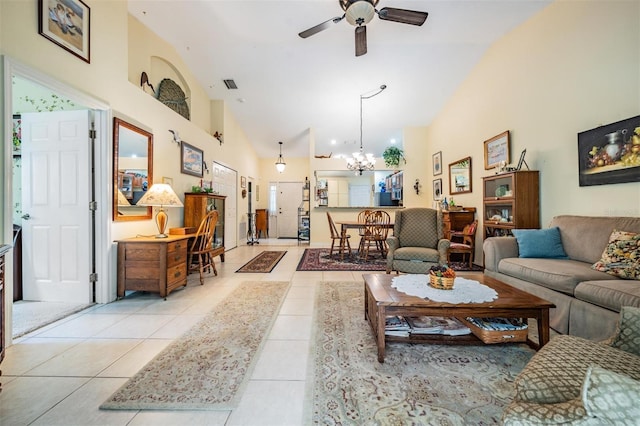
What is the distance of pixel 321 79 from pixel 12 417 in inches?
218

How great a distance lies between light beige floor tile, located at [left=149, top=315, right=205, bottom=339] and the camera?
204cm

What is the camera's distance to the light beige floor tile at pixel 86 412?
1.20 meters

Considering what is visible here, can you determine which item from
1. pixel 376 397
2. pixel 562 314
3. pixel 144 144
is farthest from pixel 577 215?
pixel 144 144

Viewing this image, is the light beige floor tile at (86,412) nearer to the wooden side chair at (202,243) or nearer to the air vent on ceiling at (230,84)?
the wooden side chair at (202,243)

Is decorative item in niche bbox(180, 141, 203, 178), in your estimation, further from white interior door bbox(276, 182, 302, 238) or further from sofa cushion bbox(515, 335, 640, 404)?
sofa cushion bbox(515, 335, 640, 404)

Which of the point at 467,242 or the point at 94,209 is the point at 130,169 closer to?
the point at 94,209

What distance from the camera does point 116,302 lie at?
2770 millimetres

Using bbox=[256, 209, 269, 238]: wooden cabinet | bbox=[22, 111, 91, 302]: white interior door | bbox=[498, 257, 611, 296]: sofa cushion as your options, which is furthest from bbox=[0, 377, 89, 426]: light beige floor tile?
bbox=[256, 209, 269, 238]: wooden cabinet

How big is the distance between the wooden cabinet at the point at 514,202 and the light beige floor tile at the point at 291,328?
3069 millimetres

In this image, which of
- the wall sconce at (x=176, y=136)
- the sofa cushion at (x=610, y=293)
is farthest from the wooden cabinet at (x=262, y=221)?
the sofa cushion at (x=610, y=293)

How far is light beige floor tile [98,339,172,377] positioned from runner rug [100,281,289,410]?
0.06 metres

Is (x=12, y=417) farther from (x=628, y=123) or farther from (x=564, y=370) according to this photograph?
(x=628, y=123)

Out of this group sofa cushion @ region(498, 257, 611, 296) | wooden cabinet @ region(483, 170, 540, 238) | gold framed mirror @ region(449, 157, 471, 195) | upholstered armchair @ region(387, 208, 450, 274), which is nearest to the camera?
sofa cushion @ region(498, 257, 611, 296)

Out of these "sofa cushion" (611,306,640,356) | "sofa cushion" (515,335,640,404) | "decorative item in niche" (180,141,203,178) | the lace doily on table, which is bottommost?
the lace doily on table
